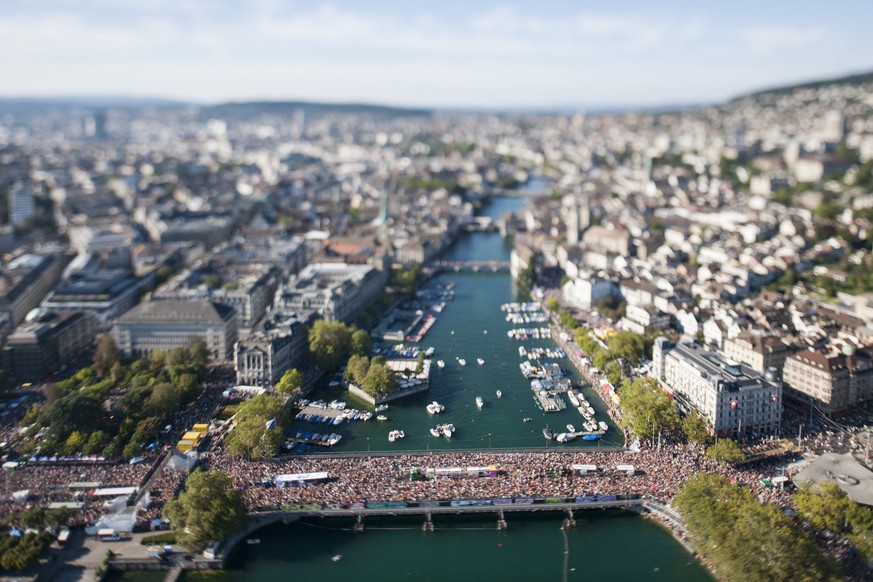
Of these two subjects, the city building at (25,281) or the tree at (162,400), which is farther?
the city building at (25,281)

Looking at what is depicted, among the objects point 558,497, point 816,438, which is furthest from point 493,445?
point 816,438

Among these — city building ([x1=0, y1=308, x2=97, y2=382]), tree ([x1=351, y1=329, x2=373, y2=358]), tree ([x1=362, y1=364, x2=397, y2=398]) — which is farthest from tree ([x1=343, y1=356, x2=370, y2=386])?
city building ([x1=0, y1=308, x2=97, y2=382])

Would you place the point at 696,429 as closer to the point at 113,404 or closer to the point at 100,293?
the point at 113,404

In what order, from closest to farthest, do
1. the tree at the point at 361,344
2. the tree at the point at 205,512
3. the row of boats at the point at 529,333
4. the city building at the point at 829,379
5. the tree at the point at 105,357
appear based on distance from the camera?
the tree at the point at 205,512 < the city building at the point at 829,379 < the tree at the point at 105,357 < the tree at the point at 361,344 < the row of boats at the point at 529,333

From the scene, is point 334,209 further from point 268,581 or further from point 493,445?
point 268,581

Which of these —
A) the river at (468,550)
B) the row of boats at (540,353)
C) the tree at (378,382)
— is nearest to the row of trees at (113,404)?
the tree at (378,382)

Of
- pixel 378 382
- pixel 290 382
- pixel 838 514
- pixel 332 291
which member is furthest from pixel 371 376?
pixel 838 514

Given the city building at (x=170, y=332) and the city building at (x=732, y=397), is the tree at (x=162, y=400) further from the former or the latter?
the city building at (x=732, y=397)
